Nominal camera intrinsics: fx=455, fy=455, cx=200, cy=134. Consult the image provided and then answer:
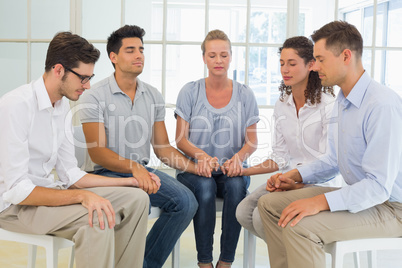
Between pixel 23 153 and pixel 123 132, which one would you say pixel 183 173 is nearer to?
pixel 123 132

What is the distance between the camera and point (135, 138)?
2.49 meters

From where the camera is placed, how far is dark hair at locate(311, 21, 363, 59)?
179 centimetres

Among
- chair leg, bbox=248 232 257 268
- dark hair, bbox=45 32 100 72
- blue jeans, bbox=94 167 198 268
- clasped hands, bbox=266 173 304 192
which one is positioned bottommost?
chair leg, bbox=248 232 257 268

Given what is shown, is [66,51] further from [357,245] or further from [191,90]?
[357,245]

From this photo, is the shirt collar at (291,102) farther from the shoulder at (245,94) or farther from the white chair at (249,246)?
the white chair at (249,246)

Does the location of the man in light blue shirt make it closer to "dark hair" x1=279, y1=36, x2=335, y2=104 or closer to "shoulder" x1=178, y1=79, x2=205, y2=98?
"dark hair" x1=279, y1=36, x2=335, y2=104

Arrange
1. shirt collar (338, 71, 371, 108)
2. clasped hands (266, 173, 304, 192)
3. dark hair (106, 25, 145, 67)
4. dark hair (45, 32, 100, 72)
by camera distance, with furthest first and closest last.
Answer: dark hair (106, 25, 145, 67) < clasped hands (266, 173, 304, 192) < dark hair (45, 32, 100, 72) < shirt collar (338, 71, 371, 108)

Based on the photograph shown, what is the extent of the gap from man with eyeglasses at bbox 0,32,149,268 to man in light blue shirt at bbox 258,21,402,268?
624mm

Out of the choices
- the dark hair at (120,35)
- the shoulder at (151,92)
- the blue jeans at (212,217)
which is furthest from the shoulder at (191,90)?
the blue jeans at (212,217)

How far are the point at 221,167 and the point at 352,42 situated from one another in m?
0.98

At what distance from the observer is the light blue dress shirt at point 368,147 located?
5.37ft

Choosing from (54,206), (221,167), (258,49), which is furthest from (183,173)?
(258,49)

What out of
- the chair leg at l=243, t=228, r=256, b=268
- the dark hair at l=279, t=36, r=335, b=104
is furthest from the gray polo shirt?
the dark hair at l=279, t=36, r=335, b=104

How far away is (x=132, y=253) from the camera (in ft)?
6.13
